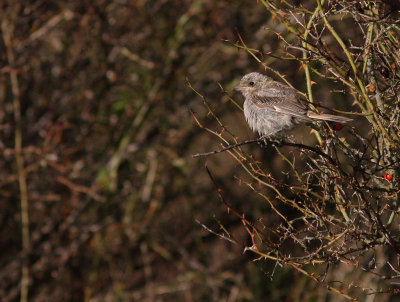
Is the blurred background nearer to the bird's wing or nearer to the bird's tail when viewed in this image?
the bird's wing

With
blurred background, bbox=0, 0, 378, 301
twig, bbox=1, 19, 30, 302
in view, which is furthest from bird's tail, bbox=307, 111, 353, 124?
twig, bbox=1, 19, 30, 302

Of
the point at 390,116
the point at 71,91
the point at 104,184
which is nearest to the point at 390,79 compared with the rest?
the point at 390,116

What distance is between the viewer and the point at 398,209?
3152 mm

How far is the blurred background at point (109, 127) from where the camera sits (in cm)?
723

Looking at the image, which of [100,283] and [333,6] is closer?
[333,6]

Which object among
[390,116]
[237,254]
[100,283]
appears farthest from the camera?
[237,254]

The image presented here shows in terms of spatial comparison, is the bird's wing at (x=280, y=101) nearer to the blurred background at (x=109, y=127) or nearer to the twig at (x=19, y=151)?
the blurred background at (x=109, y=127)

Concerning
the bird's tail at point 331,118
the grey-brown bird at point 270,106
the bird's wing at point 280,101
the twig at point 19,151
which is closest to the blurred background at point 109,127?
the twig at point 19,151

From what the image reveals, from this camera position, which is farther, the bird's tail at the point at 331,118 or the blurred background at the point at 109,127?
the blurred background at the point at 109,127

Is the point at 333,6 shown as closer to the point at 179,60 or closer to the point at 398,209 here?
the point at 398,209

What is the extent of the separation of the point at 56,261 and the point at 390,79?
5.55 m

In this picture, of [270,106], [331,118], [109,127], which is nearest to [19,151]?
[109,127]

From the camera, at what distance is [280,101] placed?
460cm

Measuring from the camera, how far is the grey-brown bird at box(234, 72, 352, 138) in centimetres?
437
